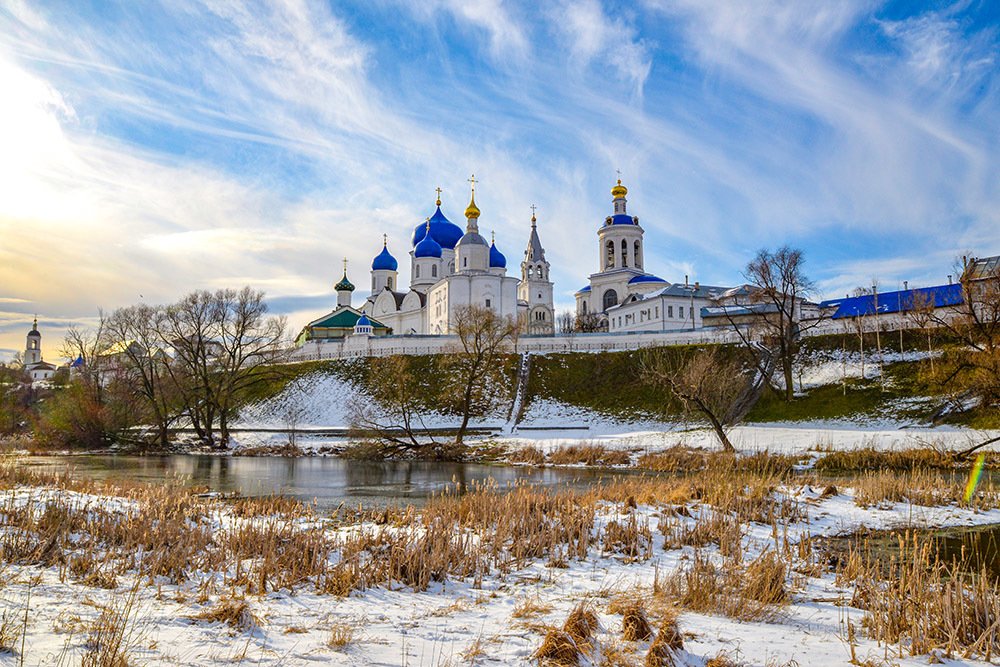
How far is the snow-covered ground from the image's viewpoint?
527 cm

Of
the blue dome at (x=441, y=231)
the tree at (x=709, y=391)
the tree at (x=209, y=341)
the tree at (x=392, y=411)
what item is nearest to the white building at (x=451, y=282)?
the blue dome at (x=441, y=231)

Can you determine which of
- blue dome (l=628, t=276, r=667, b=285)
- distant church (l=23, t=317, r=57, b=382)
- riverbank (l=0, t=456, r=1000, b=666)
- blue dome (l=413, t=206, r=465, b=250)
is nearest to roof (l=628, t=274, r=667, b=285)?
blue dome (l=628, t=276, r=667, b=285)

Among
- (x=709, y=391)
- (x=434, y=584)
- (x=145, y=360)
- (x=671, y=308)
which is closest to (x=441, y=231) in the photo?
(x=671, y=308)

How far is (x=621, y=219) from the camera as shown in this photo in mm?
82875

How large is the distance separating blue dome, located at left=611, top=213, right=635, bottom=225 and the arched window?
27.3ft

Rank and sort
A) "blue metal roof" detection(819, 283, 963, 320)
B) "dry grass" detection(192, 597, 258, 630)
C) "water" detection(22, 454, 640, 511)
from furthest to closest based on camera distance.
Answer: "blue metal roof" detection(819, 283, 963, 320), "water" detection(22, 454, 640, 511), "dry grass" detection(192, 597, 258, 630)

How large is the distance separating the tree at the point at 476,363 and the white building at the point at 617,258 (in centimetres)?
2946

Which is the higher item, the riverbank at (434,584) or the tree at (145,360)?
the tree at (145,360)

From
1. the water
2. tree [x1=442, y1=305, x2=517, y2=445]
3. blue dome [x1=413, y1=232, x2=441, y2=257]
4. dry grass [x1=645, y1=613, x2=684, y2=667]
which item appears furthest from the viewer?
blue dome [x1=413, y1=232, x2=441, y2=257]

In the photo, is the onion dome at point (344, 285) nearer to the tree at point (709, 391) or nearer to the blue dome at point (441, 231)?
the blue dome at point (441, 231)

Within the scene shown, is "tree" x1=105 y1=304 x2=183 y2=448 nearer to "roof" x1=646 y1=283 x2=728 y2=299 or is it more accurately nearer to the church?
the church

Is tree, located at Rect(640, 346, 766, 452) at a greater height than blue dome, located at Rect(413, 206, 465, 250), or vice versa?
blue dome, located at Rect(413, 206, 465, 250)

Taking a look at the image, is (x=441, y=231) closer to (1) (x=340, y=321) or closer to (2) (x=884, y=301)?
(1) (x=340, y=321)

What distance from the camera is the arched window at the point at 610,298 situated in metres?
80.8
